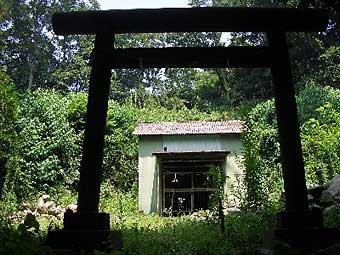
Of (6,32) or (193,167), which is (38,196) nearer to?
(193,167)

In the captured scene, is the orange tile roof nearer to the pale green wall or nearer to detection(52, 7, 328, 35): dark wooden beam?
the pale green wall

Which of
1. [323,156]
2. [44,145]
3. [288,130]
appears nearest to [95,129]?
[288,130]

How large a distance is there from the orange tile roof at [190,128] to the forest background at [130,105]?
3.46ft

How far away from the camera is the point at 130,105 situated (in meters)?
24.9

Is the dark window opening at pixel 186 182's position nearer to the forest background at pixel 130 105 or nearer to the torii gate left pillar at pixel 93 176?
the forest background at pixel 130 105

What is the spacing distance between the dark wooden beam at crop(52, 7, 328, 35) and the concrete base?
7.01 ft

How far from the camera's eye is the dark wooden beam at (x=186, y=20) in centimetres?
499

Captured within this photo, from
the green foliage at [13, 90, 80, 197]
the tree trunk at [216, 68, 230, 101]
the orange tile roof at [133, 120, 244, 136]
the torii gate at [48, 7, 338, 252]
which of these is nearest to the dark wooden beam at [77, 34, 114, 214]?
the torii gate at [48, 7, 338, 252]

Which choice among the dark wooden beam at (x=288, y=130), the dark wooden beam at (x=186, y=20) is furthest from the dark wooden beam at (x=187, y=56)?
the dark wooden beam at (x=186, y=20)

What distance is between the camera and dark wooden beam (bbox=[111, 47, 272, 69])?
5230 millimetres

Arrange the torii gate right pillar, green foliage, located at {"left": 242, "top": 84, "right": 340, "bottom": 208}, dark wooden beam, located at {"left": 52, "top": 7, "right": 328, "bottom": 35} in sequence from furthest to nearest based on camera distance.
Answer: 1. green foliage, located at {"left": 242, "top": 84, "right": 340, "bottom": 208}
2. dark wooden beam, located at {"left": 52, "top": 7, "right": 328, "bottom": 35}
3. the torii gate right pillar

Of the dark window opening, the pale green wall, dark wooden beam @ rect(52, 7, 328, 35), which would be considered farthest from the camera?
the pale green wall

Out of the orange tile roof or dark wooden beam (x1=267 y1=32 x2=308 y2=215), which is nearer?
dark wooden beam (x1=267 y1=32 x2=308 y2=215)

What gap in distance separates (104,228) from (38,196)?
1327cm
